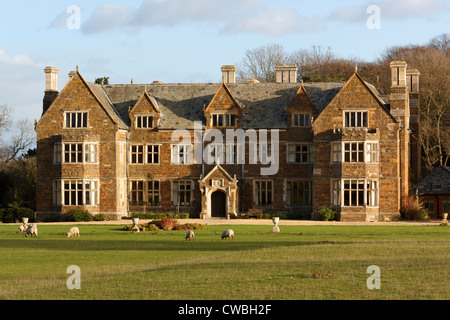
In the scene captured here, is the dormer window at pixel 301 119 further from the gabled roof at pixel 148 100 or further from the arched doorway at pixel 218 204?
the gabled roof at pixel 148 100

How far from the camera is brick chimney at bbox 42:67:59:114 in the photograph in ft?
198

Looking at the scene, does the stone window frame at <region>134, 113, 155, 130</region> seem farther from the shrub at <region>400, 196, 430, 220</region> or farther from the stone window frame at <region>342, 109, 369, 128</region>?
the shrub at <region>400, 196, 430, 220</region>

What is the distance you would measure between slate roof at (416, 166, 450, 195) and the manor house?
276cm

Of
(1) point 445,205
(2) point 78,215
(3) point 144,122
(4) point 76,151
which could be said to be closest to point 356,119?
(1) point 445,205

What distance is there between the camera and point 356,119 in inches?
2165

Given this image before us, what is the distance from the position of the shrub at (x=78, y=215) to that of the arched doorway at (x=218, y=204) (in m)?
8.38

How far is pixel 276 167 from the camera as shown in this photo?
57188mm

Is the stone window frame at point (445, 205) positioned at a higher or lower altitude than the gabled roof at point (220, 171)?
lower

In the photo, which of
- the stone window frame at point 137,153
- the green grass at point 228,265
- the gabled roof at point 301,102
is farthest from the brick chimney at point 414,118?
the green grass at point 228,265

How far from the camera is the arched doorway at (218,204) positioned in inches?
2258

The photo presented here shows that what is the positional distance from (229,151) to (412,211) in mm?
13157

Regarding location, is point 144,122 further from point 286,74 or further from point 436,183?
point 436,183

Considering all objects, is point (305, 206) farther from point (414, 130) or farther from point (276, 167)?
point (414, 130)
